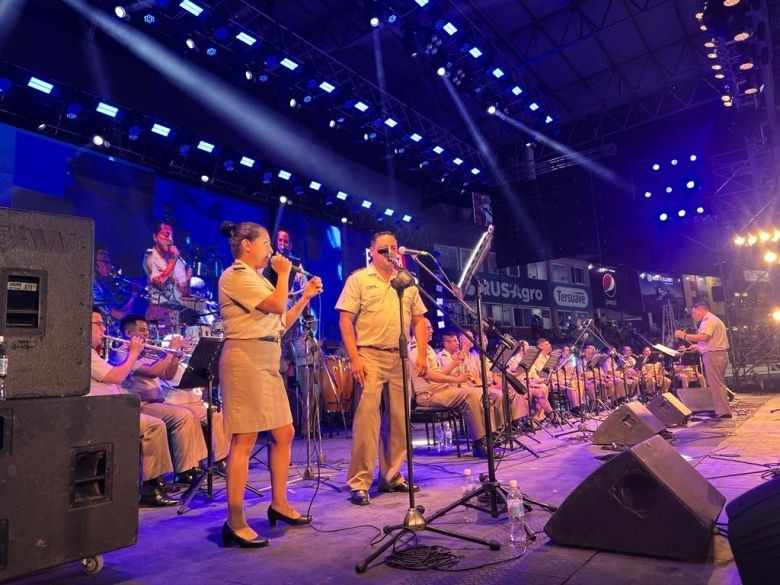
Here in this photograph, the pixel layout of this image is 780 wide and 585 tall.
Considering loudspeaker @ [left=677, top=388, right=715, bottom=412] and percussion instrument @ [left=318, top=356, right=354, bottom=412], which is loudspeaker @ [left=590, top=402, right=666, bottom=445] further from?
percussion instrument @ [left=318, top=356, right=354, bottom=412]

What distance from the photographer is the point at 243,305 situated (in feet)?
10.3

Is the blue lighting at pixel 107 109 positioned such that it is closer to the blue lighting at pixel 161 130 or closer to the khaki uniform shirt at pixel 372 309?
the blue lighting at pixel 161 130

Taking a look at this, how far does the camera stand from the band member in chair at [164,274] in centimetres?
935

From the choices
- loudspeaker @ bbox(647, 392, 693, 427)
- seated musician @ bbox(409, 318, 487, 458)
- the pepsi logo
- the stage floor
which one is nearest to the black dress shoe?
the stage floor

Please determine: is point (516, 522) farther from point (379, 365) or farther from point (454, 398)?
point (454, 398)

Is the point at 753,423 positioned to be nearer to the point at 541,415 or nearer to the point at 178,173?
the point at 541,415

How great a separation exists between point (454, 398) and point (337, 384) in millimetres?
4042

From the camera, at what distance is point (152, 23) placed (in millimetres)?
8359

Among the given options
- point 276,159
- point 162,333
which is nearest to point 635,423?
point 162,333

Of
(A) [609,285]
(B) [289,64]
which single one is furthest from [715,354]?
(A) [609,285]

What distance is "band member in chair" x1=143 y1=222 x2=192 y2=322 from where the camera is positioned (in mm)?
9352

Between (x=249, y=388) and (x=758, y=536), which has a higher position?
(x=249, y=388)

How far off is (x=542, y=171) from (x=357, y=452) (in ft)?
46.7

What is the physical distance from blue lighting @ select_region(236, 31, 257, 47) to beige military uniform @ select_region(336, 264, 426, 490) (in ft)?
21.5
